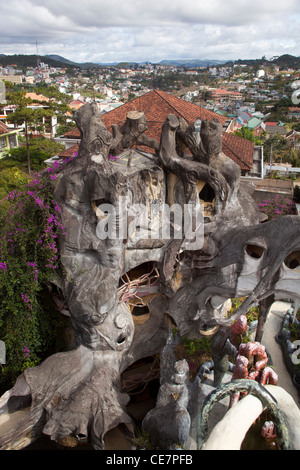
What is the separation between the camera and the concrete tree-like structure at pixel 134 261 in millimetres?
6945

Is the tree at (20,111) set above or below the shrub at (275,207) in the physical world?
above

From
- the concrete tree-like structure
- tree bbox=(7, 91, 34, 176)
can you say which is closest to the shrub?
the concrete tree-like structure

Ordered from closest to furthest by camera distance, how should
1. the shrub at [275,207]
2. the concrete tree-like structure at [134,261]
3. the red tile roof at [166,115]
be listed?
the concrete tree-like structure at [134,261]
the shrub at [275,207]
the red tile roof at [166,115]

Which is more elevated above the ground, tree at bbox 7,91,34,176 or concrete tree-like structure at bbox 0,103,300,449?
tree at bbox 7,91,34,176

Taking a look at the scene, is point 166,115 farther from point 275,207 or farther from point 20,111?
point 20,111

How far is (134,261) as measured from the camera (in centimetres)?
808

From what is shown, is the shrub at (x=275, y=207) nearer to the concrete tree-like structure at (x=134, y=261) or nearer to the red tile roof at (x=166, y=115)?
the red tile roof at (x=166, y=115)

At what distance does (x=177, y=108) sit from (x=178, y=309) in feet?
41.1

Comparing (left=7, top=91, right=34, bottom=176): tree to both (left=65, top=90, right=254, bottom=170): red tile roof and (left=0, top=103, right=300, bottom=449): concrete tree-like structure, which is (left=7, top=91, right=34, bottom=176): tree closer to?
(left=65, top=90, right=254, bottom=170): red tile roof

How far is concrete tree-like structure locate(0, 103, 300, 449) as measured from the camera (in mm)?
6945

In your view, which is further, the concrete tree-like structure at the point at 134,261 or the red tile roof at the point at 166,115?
the red tile roof at the point at 166,115

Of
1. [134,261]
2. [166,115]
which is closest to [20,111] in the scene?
[166,115]

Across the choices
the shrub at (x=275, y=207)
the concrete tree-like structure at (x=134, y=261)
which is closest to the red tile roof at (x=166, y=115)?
the shrub at (x=275, y=207)

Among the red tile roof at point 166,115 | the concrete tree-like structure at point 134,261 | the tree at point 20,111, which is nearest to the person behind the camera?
the concrete tree-like structure at point 134,261
